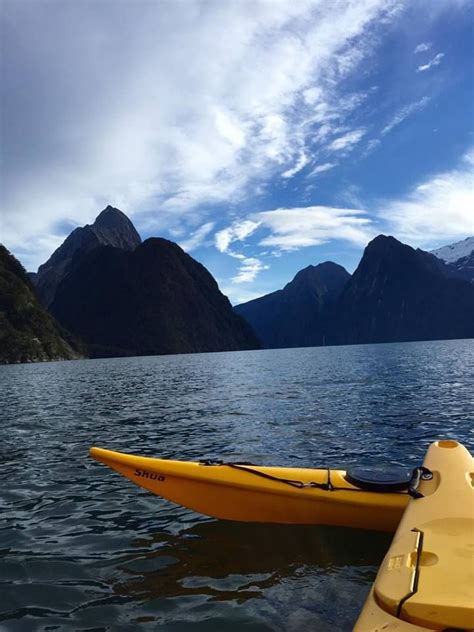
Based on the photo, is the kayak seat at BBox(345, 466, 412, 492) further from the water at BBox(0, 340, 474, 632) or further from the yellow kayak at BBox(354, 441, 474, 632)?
the water at BBox(0, 340, 474, 632)

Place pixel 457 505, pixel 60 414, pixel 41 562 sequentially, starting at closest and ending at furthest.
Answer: pixel 457 505
pixel 41 562
pixel 60 414

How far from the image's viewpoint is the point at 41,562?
21.9ft

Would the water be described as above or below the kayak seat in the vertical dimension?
below

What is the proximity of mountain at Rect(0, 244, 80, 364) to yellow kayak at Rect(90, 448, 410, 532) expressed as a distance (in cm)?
12372

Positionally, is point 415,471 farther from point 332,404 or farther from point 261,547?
point 332,404

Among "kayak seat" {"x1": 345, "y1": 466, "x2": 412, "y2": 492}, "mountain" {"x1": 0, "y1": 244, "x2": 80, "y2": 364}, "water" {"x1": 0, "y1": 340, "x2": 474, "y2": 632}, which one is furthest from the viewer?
"mountain" {"x1": 0, "y1": 244, "x2": 80, "y2": 364}

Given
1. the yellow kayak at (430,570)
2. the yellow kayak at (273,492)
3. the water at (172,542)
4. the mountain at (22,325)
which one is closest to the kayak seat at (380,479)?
the yellow kayak at (273,492)

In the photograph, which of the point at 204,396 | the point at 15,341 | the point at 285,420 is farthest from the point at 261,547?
the point at 15,341

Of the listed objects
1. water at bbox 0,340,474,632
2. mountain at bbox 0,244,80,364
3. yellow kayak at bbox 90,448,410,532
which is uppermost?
mountain at bbox 0,244,80,364

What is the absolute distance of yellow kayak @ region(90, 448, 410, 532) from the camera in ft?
22.7

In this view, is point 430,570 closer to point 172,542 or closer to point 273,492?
point 273,492

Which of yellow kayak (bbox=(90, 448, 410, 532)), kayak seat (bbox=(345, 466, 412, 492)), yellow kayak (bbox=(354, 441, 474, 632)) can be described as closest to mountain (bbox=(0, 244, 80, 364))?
yellow kayak (bbox=(90, 448, 410, 532))

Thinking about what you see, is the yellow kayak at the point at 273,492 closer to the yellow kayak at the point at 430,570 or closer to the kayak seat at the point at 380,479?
the kayak seat at the point at 380,479

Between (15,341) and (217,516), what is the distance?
129 metres
